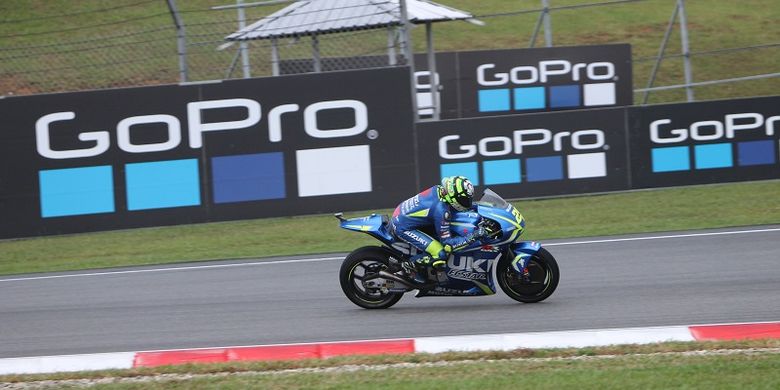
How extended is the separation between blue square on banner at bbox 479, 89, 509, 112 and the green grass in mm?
5841

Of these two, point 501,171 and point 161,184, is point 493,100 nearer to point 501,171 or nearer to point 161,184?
point 501,171

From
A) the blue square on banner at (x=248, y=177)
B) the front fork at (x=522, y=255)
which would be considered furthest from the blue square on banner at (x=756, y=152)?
the front fork at (x=522, y=255)

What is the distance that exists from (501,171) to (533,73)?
6.29m

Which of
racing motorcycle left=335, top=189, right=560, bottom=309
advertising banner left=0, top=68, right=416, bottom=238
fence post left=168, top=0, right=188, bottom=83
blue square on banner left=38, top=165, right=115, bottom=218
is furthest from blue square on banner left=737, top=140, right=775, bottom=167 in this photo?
blue square on banner left=38, top=165, right=115, bottom=218

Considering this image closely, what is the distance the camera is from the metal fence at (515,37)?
71.6 ft

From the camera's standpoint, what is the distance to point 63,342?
9.31m

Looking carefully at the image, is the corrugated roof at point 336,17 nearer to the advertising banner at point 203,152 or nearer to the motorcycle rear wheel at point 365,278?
the advertising banner at point 203,152

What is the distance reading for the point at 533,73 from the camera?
73.8 ft

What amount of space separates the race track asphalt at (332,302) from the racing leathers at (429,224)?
0.55 m

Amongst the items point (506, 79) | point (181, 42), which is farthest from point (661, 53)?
point (181, 42)

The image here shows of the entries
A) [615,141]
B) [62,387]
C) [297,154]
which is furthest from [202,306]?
[615,141]

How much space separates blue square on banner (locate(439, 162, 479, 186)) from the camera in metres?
16.6

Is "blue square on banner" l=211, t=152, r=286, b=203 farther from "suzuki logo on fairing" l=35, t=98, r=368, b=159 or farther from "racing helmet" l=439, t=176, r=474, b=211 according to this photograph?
"racing helmet" l=439, t=176, r=474, b=211

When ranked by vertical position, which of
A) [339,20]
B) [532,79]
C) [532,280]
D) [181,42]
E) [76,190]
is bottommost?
[532,280]
